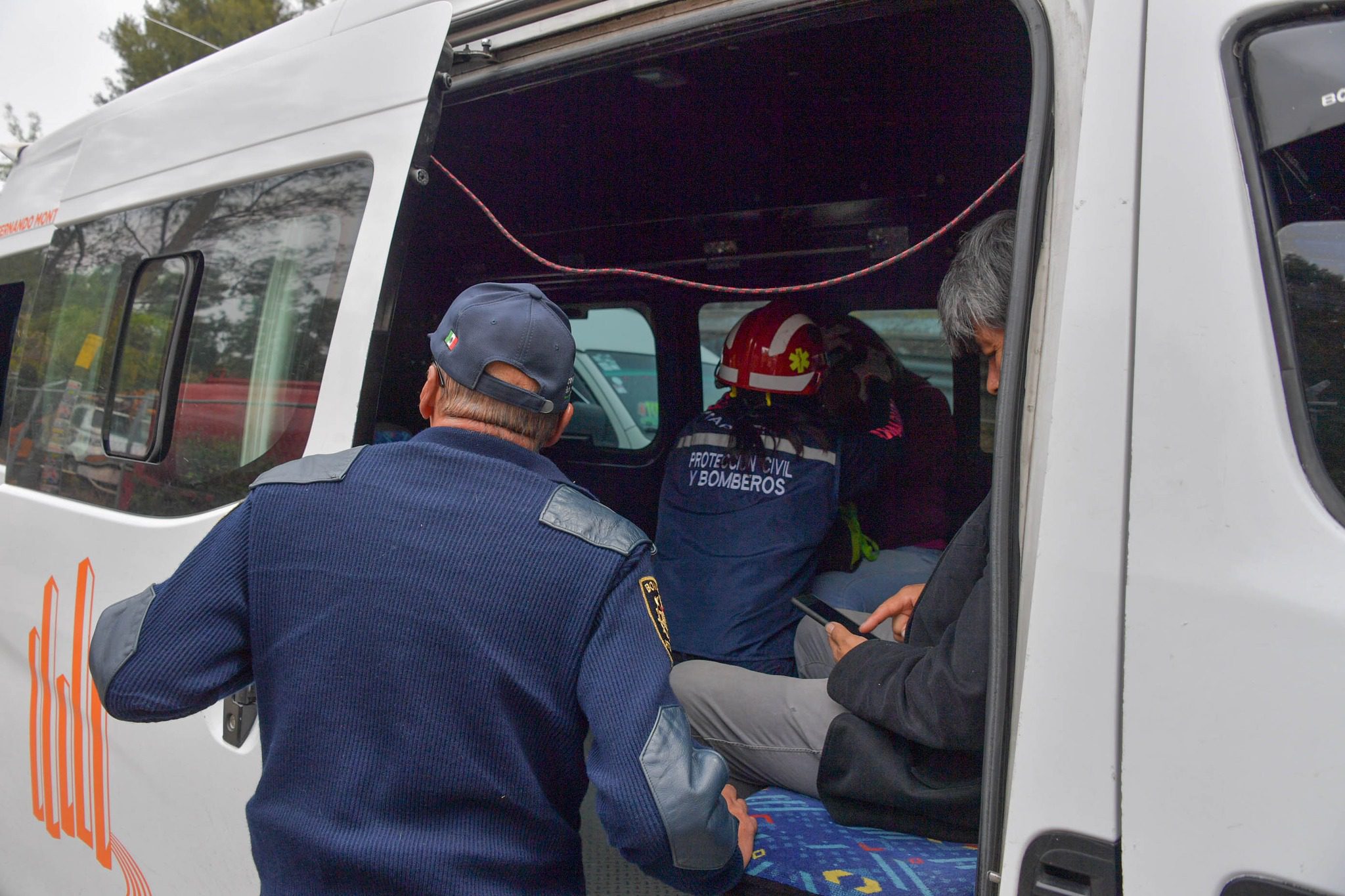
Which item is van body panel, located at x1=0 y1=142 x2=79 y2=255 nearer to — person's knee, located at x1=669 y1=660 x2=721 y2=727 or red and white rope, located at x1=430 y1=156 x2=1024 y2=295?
red and white rope, located at x1=430 y1=156 x2=1024 y2=295

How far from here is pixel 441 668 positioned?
1.14 meters

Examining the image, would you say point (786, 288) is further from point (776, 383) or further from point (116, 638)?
point (116, 638)

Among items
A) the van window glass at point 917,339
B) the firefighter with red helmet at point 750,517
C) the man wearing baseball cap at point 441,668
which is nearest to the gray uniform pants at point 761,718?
the firefighter with red helmet at point 750,517

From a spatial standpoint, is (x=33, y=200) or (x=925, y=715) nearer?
(x=925, y=715)

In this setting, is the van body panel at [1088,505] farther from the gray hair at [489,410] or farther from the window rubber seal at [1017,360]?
the gray hair at [489,410]

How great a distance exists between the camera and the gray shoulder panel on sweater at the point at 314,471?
1242 millimetres

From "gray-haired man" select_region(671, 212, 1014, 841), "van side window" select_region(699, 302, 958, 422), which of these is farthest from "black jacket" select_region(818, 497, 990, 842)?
"van side window" select_region(699, 302, 958, 422)

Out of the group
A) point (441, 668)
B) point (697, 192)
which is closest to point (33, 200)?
point (697, 192)

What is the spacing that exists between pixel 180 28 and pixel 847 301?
19.3m

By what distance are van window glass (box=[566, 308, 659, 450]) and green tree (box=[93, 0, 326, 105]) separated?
17262 millimetres

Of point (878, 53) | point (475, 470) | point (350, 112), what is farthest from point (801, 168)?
point (475, 470)

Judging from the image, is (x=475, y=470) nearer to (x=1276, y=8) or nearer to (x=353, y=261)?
(x=353, y=261)

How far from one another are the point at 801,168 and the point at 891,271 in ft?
1.98

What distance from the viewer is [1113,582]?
91 cm
